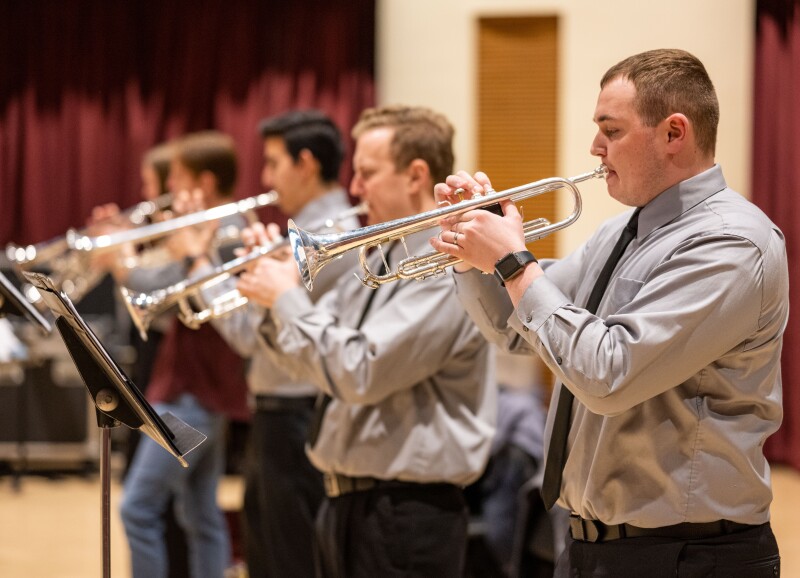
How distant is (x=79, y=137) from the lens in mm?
7750

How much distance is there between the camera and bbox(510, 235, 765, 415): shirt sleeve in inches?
75.3

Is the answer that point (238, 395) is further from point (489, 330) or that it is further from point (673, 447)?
point (673, 447)

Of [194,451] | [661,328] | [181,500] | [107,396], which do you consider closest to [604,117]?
[661,328]

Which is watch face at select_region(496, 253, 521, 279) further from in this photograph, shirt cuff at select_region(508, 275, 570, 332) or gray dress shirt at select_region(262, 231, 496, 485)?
gray dress shirt at select_region(262, 231, 496, 485)

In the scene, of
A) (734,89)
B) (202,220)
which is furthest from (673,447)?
(734,89)

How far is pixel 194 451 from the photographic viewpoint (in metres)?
4.26

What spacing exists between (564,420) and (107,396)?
98 centimetres

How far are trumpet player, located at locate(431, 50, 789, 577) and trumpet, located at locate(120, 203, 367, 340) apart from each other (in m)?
1.13

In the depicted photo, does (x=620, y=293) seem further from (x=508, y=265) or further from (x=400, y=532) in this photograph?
(x=400, y=532)

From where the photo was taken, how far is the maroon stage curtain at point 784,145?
6.78 metres

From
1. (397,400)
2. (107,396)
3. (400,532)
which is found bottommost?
(400,532)

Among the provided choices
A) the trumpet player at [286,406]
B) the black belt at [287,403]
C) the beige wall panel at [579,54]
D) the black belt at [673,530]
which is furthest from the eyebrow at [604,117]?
the beige wall panel at [579,54]

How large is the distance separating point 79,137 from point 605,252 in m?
6.23

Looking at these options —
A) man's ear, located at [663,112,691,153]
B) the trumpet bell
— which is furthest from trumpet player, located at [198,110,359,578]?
man's ear, located at [663,112,691,153]
